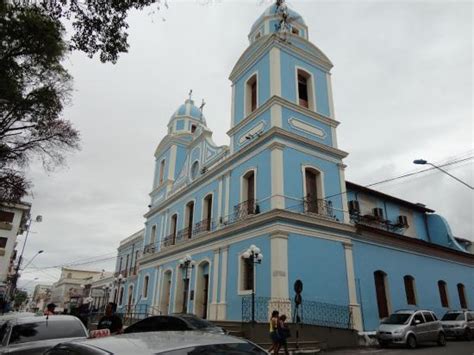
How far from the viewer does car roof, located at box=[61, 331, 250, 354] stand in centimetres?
231

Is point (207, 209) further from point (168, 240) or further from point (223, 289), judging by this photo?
point (223, 289)

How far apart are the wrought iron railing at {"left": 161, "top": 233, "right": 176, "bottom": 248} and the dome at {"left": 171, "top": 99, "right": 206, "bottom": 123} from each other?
10415 millimetres

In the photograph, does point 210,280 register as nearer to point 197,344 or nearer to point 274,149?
point 274,149

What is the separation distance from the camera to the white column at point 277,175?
556 inches

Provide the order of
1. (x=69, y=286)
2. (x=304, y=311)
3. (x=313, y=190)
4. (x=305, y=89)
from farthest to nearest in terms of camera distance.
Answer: (x=69, y=286) → (x=305, y=89) → (x=313, y=190) → (x=304, y=311)

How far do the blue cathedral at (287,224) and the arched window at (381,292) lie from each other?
2.4 inches

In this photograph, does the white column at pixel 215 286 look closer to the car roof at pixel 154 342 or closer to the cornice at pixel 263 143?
the cornice at pixel 263 143

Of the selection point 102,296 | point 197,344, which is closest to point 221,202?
point 197,344

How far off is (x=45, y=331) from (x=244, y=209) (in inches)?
412

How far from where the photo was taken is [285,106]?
16.5 m

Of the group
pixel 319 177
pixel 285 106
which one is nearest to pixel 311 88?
pixel 285 106

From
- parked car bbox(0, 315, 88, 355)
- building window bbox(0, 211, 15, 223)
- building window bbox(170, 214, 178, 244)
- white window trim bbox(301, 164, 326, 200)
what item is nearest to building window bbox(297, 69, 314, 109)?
white window trim bbox(301, 164, 326, 200)

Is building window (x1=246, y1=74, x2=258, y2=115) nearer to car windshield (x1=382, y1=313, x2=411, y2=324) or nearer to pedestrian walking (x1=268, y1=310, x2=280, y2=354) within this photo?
pedestrian walking (x1=268, y1=310, x2=280, y2=354)

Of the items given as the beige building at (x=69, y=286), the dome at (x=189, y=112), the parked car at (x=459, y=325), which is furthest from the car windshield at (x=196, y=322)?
the beige building at (x=69, y=286)
